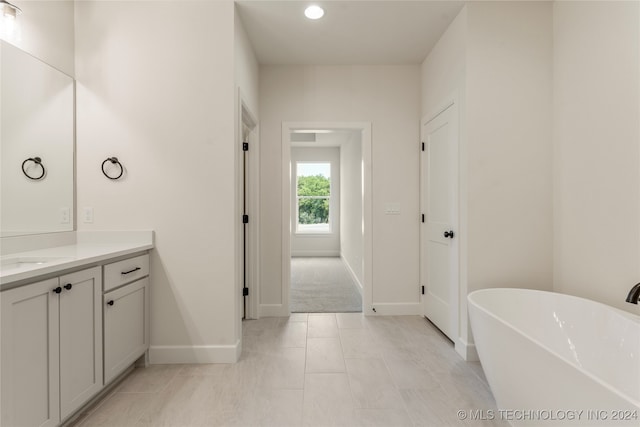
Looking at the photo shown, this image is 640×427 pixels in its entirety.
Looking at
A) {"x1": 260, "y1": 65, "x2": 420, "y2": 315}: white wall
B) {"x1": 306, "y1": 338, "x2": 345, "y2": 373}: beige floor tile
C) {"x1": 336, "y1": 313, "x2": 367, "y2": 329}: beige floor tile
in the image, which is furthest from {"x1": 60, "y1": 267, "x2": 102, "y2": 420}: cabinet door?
{"x1": 336, "y1": 313, "x2": 367, "y2": 329}: beige floor tile

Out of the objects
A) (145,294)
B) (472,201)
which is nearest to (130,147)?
(145,294)

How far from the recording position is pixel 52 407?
57.4 inches

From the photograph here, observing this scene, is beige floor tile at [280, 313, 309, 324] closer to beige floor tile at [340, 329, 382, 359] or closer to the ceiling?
beige floor tile at [340, 329, 382, 359]

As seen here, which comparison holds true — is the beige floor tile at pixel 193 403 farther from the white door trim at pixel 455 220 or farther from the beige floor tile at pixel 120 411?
the white door trim at pixel 455 220

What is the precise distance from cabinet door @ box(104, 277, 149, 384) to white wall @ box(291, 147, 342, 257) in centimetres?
552

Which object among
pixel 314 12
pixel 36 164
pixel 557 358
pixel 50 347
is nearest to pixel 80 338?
pixel 50 347

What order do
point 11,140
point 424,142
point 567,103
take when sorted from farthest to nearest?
point 424,142
point 567,103
point 11,140

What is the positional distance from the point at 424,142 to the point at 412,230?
93 centimetres

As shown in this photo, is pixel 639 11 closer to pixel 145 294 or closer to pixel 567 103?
pixel 567 103

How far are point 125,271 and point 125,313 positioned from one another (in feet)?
0.89

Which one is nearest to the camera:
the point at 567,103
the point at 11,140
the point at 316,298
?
the point at 11,140

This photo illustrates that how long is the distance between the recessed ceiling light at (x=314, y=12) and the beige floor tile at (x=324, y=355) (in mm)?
2685

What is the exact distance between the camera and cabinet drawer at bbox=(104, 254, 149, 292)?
187 centimetres

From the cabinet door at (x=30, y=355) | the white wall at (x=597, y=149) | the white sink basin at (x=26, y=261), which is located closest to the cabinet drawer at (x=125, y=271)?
the white sink basin at (x=26, y=261)
